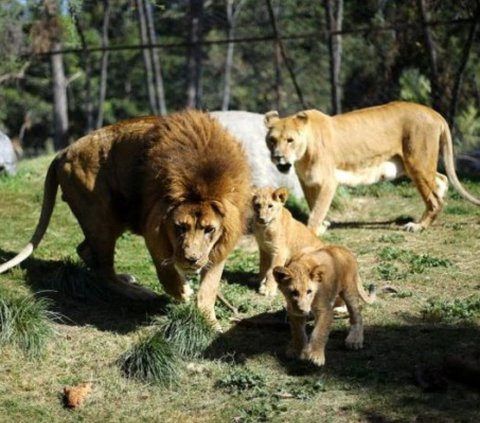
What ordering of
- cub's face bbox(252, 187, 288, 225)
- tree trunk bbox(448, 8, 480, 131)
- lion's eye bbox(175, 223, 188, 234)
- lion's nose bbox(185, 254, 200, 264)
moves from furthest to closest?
tree trunk bbox(448, 8, 480, 131) < cub's face bbox(252, 187, 288, 225) < lion's eye bbox(175, 223, 188, 234) < lion's nose bbox(185, 254, 200, 264)

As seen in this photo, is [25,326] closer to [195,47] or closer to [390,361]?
[390,361]

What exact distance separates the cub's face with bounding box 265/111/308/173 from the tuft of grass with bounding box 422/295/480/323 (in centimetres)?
265

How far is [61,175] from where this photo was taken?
733 cm

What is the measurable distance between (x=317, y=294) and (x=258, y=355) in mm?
710

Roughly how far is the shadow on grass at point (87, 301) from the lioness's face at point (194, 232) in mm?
1176

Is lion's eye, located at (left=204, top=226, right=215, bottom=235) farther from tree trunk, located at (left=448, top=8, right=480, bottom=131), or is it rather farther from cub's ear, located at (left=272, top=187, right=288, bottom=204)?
tree trunk, located at (left=448, top=8, right=480, bottom=131)

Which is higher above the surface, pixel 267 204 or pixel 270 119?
pixel 270 119

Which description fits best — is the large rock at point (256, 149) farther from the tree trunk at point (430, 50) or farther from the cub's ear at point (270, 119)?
the tree trunk at point (430, 50)

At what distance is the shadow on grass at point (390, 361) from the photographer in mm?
5096

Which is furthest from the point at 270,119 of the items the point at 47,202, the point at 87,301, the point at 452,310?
the point at 452,310

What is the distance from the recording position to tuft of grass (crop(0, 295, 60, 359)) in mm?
6148

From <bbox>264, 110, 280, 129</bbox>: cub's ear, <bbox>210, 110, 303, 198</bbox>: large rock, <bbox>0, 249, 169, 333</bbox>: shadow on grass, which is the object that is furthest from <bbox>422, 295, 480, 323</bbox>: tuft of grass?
<bbox>210, 110, 303, 198</bbox>: large rock

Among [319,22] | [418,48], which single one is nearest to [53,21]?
[418,48]

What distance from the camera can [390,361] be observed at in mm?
5859
